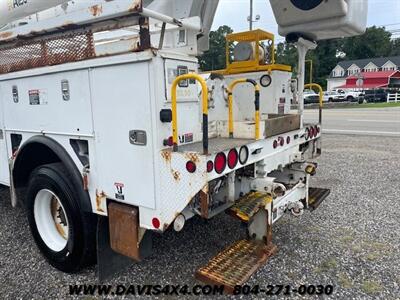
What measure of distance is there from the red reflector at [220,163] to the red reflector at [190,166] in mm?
181

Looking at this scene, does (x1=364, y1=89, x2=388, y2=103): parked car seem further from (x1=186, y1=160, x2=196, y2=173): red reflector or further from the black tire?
(x1=186, y1=160, x2=196, y2=173): red reflector

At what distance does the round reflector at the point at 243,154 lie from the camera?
286 centimetres

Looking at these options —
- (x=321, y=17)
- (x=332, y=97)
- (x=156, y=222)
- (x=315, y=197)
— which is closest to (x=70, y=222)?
(x=156, y=222)

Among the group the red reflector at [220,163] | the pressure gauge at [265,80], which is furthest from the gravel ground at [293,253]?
the pressure gauge at [265,80]

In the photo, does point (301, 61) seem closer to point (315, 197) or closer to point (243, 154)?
point (315, 197)

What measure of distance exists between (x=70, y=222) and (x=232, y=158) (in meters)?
1.56

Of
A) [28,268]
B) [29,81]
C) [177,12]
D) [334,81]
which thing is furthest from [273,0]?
[334,81]

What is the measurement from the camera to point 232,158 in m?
2.73

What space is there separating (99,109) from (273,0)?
2.32 m

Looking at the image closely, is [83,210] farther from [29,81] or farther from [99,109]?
[29,81]

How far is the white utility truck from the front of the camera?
254cm

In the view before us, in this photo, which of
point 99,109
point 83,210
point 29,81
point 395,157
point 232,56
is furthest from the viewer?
point 395,157

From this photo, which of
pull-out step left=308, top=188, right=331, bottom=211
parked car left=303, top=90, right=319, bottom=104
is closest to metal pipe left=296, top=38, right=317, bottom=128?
pull-out step left=308, top=188, right=331, bottom=211

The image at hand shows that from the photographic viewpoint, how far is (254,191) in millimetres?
3250
